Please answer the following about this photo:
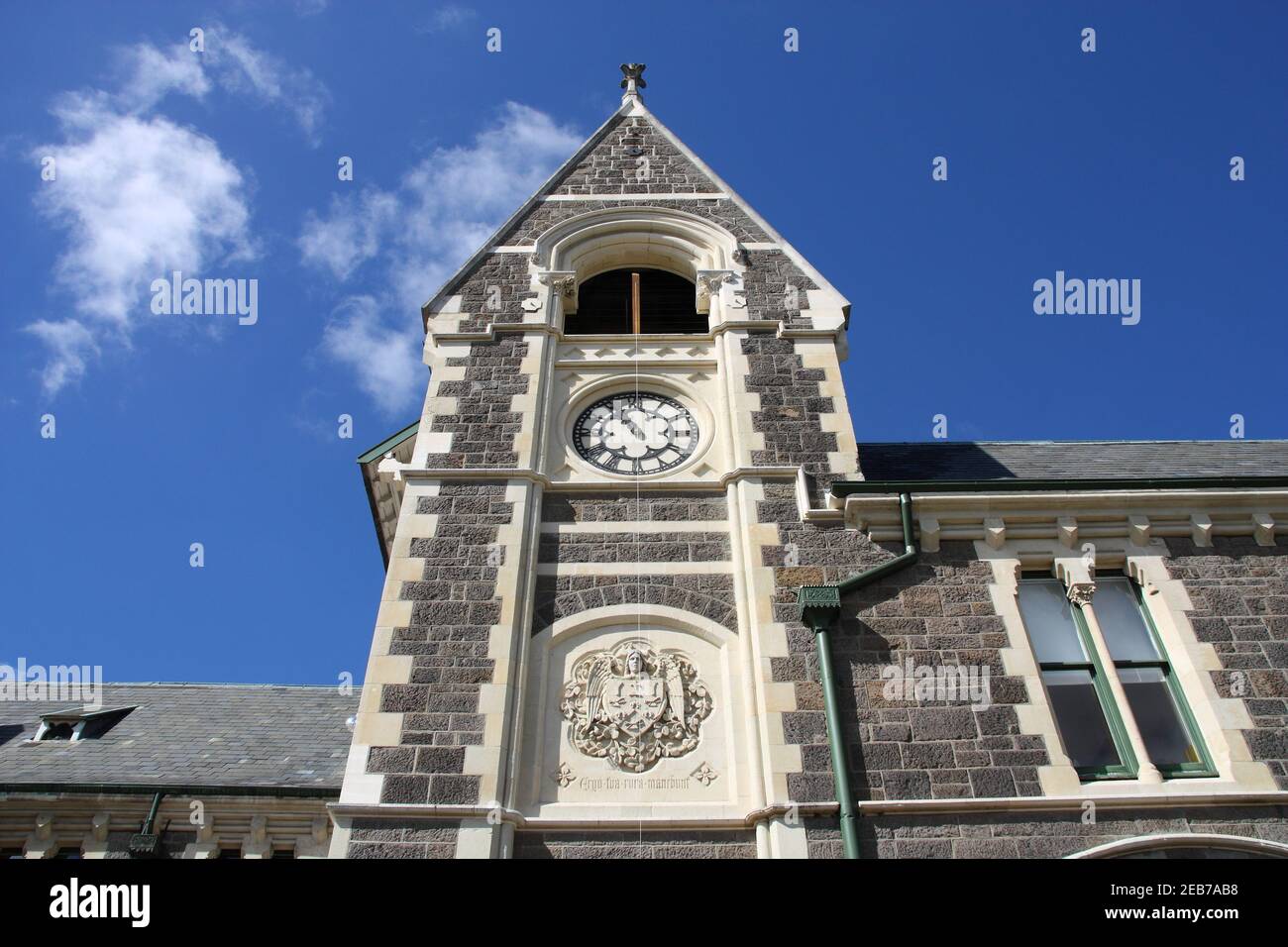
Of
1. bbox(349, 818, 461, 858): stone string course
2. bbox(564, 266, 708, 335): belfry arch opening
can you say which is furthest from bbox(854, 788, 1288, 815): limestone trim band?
bbox(564, 266, 708, 335): belfry arch opening

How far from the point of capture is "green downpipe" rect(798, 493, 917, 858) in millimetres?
8680

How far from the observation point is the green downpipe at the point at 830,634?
8680 millimetres

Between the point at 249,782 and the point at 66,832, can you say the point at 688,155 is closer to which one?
the point at 249,782

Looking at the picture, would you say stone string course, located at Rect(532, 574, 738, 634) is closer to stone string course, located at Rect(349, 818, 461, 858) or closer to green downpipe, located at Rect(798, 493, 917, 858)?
green downpipe, located at Rect(798, 493, 917, 858)

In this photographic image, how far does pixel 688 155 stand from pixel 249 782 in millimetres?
11266

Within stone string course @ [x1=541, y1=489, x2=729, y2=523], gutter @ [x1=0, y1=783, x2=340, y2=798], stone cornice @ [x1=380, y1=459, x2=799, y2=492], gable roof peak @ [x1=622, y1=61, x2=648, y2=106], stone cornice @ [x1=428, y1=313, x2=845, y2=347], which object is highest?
gable roof peak @ [x1=622, y1=61, x2=648, y2=106]

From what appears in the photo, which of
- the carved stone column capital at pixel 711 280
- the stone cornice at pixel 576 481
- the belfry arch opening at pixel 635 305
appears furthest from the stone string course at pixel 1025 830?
the carved stone column capital at pixel 711 280

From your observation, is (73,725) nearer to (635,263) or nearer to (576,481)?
(576,481)

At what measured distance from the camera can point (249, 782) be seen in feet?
37.7

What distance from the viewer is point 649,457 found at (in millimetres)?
12414

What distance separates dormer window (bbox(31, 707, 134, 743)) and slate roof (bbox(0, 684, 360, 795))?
166 millimetres

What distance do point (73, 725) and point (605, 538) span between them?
8641 millimetres

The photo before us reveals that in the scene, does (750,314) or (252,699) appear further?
(252,699)
